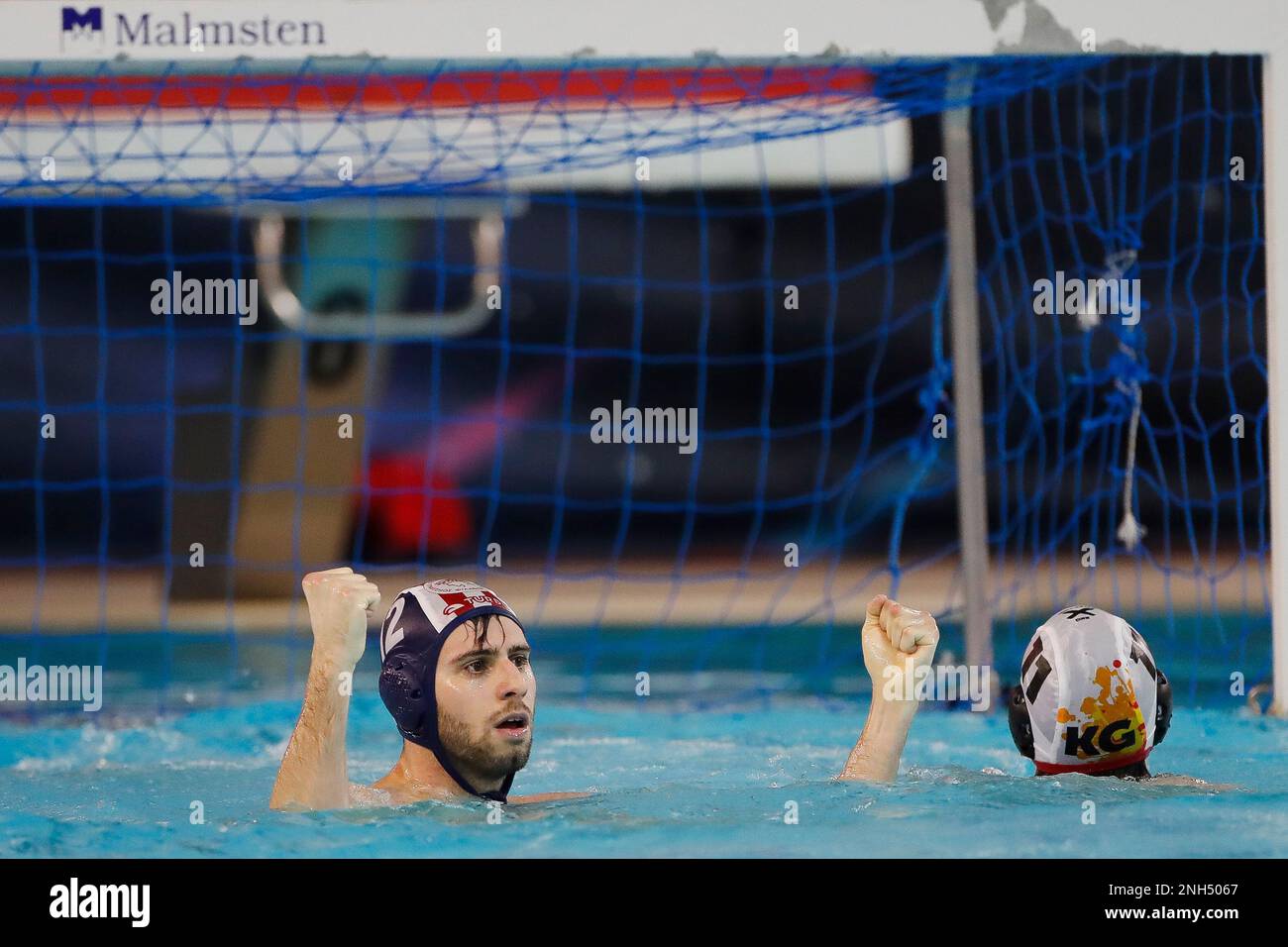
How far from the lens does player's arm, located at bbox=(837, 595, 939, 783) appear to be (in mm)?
3322

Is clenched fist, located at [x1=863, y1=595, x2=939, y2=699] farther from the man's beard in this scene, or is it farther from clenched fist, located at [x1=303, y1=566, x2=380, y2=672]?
clenched fist, located at [x1=303, y1=566, x2=380, y2=672]

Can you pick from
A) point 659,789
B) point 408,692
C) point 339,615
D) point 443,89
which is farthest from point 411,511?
point 339,615

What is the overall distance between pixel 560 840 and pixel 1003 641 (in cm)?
617

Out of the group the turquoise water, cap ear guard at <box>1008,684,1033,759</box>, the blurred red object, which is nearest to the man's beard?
the turquoise water

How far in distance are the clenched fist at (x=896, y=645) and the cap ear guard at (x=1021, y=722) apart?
0.24 m

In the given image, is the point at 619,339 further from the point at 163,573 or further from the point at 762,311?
the point at 163,573

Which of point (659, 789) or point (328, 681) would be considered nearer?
point (328, 681)

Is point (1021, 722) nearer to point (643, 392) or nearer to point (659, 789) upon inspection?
point (659, 789)

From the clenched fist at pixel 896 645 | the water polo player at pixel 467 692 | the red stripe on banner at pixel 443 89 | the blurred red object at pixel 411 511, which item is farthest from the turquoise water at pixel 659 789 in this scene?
the red stripe on banner at pixel 443 89

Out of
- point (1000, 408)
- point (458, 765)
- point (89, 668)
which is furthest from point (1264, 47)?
point (89, 668)

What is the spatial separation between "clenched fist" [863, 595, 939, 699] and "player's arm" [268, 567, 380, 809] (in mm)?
1072

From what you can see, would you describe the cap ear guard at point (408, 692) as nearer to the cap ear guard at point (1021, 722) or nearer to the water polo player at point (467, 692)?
the water polo player at point (467, 692)

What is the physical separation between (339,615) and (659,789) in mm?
1466

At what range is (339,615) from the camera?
3.02 metres
